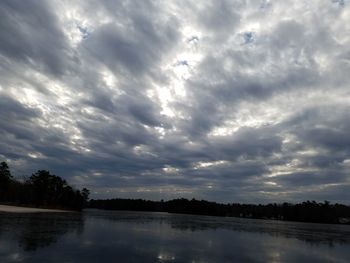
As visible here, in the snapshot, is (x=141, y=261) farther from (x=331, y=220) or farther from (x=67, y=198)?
(x=331, y=220)

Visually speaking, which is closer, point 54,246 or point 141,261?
point 141,261

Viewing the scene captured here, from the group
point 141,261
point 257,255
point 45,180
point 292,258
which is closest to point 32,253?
point 141,261

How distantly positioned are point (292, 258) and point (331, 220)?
191 metres

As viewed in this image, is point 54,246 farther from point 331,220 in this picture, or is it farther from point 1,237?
point 331,220

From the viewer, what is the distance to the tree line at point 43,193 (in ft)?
433

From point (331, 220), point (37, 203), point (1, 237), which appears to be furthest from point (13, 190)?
point (331, 220)

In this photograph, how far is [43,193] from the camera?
135m

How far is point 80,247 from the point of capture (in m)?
23.4

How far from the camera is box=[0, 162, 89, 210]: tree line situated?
5202 inches

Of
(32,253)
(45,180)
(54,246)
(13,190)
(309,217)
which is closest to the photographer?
(32,253)

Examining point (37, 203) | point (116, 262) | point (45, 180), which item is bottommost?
point (116, 262)

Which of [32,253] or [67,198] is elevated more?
[67,198]

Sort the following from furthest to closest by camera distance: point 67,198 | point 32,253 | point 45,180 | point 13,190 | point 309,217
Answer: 1. point 309,217
2. point 67,198
3. point 13,190
4. point 45,180
5. point 32,253

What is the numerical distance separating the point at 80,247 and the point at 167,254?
575 cm
